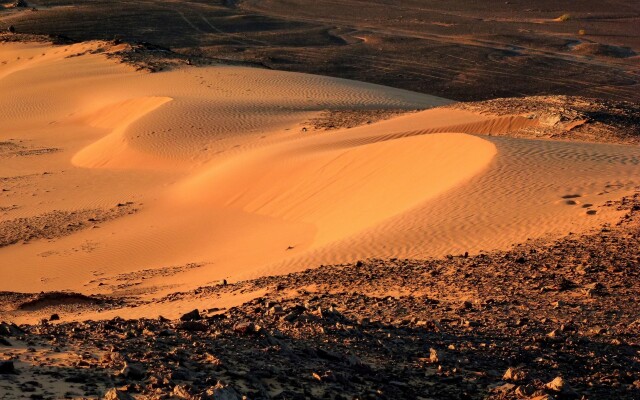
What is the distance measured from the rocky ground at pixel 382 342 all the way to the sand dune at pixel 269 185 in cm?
182

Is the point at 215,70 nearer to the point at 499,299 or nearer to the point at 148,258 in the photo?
the point at 148,258

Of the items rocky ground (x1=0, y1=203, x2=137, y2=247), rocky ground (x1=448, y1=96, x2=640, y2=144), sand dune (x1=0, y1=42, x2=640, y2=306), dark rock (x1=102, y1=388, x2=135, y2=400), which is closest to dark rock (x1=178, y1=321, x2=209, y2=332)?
dark rock (x1=102, y1=388, x2=135, y2=400)

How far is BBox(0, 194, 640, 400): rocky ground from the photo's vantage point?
23.5 ft

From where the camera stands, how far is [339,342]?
8.45 m

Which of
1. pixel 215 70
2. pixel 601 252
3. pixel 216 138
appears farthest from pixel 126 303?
pixel 215 70

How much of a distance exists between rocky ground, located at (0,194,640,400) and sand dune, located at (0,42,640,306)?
5.97ft

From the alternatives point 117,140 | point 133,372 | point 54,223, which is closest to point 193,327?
point 133,372

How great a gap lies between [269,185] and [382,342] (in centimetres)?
1171

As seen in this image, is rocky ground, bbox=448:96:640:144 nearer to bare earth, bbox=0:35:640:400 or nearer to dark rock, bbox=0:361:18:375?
bare earth, bbox=0:35:640:400

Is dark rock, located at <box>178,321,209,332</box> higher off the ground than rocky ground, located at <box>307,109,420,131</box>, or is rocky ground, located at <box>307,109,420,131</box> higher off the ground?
dark rock, located at <box>178,321,209,332</box>

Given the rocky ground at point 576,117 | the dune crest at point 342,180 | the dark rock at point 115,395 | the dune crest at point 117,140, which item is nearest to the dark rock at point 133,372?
the dark rock at point 115,395

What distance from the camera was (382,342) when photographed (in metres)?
8.56

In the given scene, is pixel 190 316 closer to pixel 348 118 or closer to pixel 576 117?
pixel 576 117

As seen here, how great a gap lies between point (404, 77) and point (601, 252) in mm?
28728
